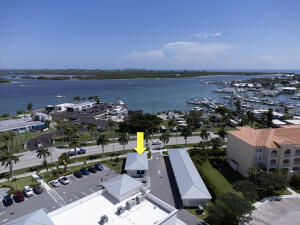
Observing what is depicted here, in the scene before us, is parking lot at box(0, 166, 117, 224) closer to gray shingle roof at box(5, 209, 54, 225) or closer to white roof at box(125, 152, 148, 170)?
white roof at box(125, 152, 148, 170)

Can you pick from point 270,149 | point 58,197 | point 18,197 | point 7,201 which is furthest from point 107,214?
point 270,149

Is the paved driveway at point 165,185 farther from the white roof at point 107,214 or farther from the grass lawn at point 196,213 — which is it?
the white roof at point 107,214

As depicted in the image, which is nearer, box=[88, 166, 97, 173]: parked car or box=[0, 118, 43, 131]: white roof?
box=[88, 166, 97, 173]: parked car

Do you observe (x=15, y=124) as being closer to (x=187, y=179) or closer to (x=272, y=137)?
(x=187, y=179)

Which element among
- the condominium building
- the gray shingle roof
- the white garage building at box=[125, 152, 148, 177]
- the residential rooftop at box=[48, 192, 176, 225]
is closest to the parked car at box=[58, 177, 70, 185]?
the white garage building at box=[125, 152, 148, 177]

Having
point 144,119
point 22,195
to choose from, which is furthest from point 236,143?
→ point 22,195

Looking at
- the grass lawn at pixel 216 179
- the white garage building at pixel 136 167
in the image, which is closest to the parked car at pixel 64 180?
the white garage building at pixel 136 167
